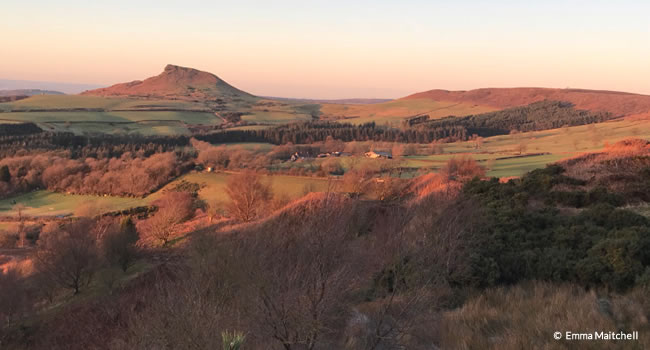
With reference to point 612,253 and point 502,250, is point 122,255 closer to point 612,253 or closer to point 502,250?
point 502,250

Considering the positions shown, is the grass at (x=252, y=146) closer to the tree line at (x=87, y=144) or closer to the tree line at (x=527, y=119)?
the tree line at (x=87, y=144)

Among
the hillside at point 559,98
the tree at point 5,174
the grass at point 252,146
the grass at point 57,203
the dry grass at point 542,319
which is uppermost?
the hillside at point 559,98

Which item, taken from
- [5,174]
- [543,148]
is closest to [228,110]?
[5,174]

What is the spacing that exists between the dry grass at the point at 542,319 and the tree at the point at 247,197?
36605 mm

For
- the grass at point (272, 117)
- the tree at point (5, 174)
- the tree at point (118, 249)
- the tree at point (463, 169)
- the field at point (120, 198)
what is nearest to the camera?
the tree at point (118, 249)

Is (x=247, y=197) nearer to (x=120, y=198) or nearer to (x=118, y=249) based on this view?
(x=118, y=249)

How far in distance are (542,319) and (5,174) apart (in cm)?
7666

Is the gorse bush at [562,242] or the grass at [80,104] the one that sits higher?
the grass at [80,104]

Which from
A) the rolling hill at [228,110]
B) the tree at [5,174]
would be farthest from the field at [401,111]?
the tree at [5,174]

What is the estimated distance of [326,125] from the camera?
432 ft

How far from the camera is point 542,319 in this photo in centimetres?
736

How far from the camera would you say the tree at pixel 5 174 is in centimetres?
6254

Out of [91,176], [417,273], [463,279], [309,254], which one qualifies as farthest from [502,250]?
[91,176]

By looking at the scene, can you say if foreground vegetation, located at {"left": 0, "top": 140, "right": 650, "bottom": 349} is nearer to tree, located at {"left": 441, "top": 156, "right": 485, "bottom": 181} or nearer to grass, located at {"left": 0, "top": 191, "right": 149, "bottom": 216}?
tree, located at {"left": 441, "top": 156, "right": 485, "bottom": 181}
